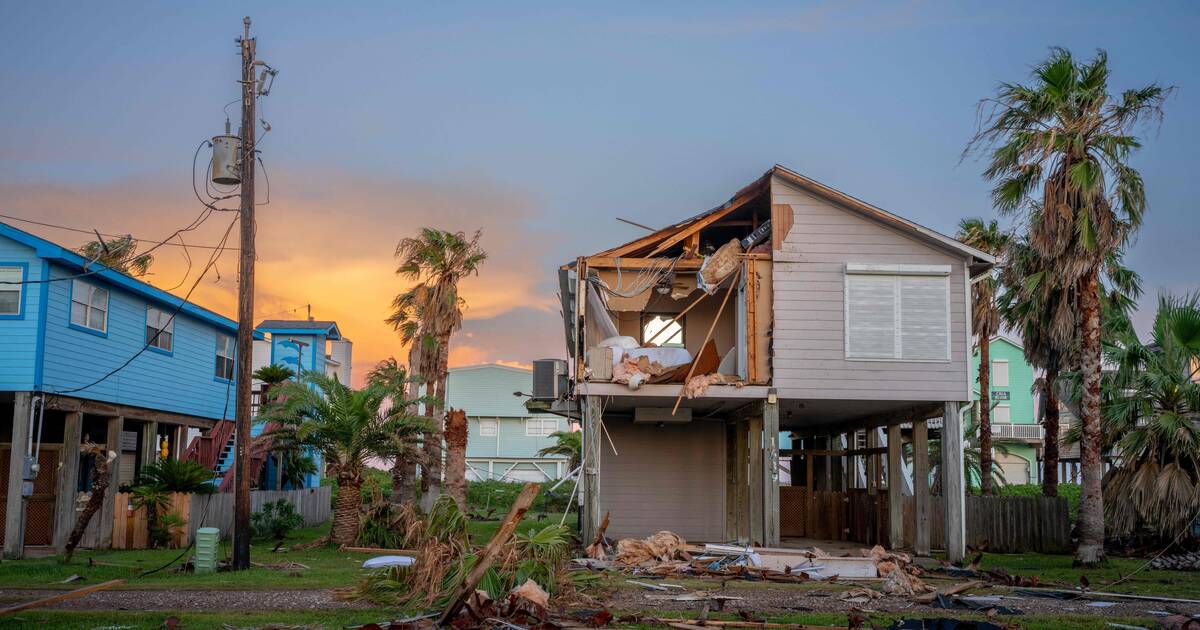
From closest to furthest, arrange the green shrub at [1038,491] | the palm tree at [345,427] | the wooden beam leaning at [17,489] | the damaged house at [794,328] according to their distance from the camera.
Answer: the wooden beam leaning at [17,489], the damaged house at [794,328], the palm tree at [345,427], the green shrub at [1038,491]

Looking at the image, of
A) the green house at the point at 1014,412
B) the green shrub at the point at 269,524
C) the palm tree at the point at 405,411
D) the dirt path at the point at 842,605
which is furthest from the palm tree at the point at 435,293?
the green house at the point at 1014,412

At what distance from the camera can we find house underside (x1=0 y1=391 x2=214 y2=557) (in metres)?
20.7

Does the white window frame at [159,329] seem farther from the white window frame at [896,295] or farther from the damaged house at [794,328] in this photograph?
the white window frame at [896,295]

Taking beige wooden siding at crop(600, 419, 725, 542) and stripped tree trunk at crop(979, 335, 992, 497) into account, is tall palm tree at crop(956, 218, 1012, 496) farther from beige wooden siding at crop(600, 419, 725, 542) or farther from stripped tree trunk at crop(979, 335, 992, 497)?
beige wooden siding at crop(600, 419, 725, 542)

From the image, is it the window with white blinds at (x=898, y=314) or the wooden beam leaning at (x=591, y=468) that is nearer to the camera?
the wooden beam leaning at (x=591, y=468)

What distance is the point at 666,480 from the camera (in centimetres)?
2662

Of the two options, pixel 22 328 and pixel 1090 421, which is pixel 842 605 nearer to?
pixel 1090 421

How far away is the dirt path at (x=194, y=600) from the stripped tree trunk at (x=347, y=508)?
8597 millimetres

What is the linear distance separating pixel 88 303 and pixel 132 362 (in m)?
2.49

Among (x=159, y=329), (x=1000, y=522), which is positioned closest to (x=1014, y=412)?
(x=1000, y=522)

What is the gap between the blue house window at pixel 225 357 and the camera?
31078mm

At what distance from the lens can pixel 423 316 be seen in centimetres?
3303

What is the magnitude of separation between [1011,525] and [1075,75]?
11532mm

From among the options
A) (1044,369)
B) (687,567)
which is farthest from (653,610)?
(1044,369)
